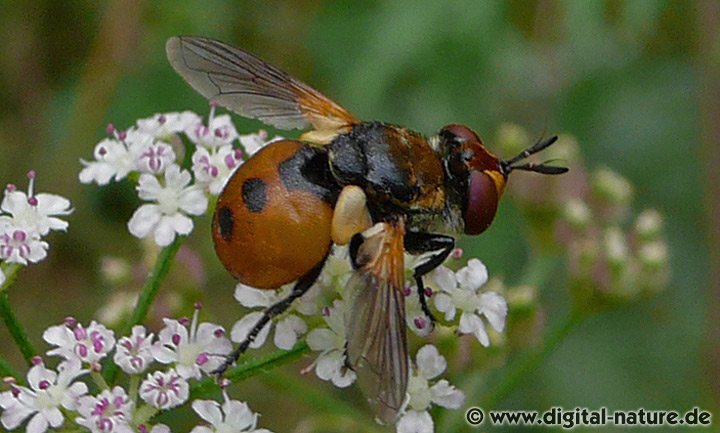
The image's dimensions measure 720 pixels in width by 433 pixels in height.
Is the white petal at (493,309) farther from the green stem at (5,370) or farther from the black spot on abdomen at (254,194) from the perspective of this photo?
the green stem at (5,370)

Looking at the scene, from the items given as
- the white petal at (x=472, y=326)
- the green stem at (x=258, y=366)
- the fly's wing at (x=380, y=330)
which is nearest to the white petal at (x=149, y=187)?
the green stem at (x=258, y=366)

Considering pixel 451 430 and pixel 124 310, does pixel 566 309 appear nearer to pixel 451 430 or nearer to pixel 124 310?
pixel 451 430

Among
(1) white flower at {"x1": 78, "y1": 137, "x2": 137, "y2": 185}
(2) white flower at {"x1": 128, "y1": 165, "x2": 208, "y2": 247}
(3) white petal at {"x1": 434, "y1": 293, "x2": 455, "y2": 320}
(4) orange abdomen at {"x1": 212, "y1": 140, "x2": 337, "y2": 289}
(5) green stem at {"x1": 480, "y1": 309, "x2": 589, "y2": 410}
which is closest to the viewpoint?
(4) orange abdomen at {"x1": 212, "y1": 140, "x2": 337, "y2": 289}

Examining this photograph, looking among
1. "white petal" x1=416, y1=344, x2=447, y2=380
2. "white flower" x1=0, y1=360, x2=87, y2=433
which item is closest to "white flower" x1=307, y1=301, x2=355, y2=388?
"white petal" x1=416, y1=344, x2=447, y2=380

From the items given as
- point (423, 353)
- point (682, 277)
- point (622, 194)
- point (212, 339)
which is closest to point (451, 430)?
point (423, 353)

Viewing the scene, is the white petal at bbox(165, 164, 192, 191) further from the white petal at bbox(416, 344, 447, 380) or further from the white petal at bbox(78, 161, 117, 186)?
the white petal at bbox(416, 344, 447, 380)
